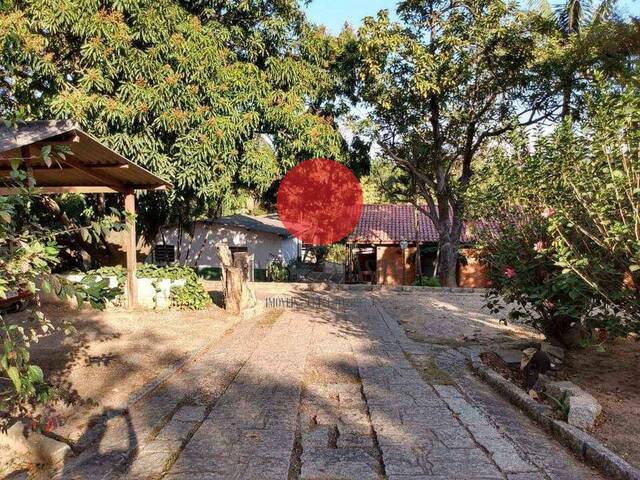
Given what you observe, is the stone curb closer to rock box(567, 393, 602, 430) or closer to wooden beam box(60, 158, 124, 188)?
rock box(567, 393, 602, 430)

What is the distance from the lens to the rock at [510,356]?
6289 mm

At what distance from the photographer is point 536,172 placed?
5.40 meters

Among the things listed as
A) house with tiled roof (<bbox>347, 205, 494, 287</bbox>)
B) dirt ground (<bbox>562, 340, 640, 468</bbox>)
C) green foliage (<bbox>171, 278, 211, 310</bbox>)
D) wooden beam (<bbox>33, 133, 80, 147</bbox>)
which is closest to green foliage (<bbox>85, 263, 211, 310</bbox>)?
green foliage (<bbox>171, 278, 211, 310</bbox>)

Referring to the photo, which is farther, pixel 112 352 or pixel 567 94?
pixel 567 94

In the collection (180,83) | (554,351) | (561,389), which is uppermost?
(180,83)

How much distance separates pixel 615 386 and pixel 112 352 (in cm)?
666

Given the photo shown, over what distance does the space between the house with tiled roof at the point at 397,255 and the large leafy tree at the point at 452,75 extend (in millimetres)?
7401

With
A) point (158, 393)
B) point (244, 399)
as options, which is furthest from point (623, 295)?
point (158, 393)

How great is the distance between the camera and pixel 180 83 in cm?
1079

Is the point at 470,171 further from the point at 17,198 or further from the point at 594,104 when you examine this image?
the point at 17,198

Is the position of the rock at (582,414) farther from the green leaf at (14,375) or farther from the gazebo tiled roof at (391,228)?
the gazebo tiled roof at (391,228)

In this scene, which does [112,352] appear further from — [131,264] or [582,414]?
[582,414]

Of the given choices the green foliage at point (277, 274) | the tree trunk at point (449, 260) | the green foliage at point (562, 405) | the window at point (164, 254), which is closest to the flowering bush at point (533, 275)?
the green foliage at point (562, 405)

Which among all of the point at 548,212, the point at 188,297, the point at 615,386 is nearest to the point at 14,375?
the point at 548,212
